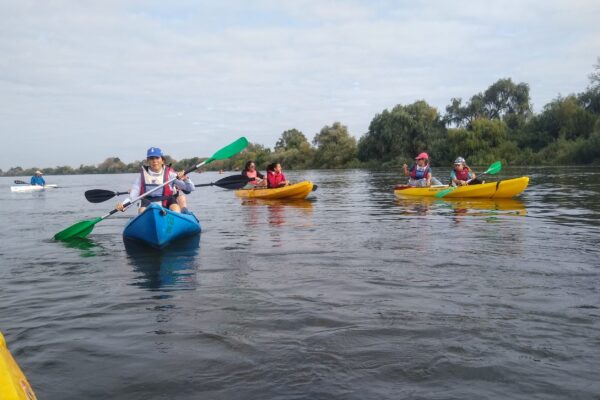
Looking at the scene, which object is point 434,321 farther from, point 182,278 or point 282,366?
point 182,278

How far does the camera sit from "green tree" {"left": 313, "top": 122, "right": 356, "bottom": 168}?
62938mm

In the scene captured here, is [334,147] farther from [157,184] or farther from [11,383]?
[11,383]

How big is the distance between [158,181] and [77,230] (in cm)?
160

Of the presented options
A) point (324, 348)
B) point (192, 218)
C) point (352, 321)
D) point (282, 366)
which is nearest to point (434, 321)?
point (352, 321)

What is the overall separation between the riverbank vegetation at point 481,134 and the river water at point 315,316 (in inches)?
1396

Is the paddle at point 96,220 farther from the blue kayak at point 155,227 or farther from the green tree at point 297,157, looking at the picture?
the green tree at point 297,157

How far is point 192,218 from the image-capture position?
852 centimetres

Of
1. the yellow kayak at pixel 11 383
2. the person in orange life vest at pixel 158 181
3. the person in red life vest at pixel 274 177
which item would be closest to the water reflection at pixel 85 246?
the person in orange life vest at pixel 158 181

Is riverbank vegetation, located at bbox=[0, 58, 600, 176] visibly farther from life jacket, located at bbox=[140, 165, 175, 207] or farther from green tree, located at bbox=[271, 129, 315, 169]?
life jacket, located at bbox=[140, 165, 175, 207]

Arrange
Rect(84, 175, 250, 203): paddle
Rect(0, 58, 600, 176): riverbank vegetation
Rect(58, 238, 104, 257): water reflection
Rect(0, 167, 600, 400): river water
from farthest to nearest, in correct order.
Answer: Rect(0, 58, 600, 176): riverbank vegetation
Rect(84, 175, 250, 203): paddle
Rect(58, 238, 104, 257): water reflection
Rect(0, 167, 600, 400): river water

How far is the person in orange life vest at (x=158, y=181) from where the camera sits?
28.0 feet

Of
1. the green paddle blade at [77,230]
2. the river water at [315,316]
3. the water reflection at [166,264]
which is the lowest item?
the river water at [315,316]

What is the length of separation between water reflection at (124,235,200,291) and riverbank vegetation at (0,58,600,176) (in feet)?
118

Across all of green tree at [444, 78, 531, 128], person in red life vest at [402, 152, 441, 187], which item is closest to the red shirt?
person in red life vest at [402, 152, 441, 187]
